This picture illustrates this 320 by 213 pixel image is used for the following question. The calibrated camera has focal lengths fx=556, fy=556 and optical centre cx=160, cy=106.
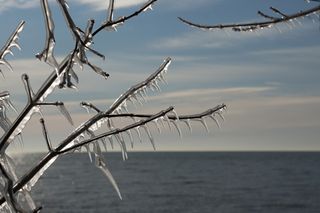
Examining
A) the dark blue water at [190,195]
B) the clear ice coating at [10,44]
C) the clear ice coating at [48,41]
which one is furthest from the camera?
the dark blue water at [190,195]

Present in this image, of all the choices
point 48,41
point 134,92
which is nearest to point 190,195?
point 134,92

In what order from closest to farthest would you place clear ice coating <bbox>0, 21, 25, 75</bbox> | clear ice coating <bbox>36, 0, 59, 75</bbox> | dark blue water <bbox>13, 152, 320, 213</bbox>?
clear ice coating <bbox>36, 0, 59, 75</bbox>, clear ice coating <bbox>0, 21, 25, 75</bbox>, dark blue water <bbox>13, 152, 320, 213</bbox>

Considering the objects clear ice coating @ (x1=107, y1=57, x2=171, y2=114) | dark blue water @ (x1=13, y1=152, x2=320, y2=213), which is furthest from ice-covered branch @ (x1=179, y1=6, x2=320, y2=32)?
dark blue water @ (x1=13, y1=152, x2=320, y2=213)

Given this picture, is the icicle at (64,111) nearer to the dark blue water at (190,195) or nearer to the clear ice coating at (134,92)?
the clear ice coating at (134,92)

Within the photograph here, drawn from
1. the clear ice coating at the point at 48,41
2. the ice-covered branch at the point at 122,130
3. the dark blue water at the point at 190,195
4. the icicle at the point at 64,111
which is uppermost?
the clear ice coating at the point at 48,41

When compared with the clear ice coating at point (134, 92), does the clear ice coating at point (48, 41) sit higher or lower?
higher

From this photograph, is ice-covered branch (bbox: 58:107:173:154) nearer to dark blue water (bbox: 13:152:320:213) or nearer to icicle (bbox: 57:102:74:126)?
icicle (bbox: 57:102:74:126)

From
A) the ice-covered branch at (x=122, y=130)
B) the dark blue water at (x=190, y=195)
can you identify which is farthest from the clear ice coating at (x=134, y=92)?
the dark blue water at (x=190, y=195)

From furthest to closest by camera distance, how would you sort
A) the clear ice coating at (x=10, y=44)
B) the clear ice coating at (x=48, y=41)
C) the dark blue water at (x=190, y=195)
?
the dark blue water at (x=190, y=195), the clear ice coating at (x=10, y=44), the clear ice coating at (x=48, y=41)

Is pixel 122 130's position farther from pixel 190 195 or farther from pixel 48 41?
pixel 190 195

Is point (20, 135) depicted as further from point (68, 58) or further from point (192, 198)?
point (192, 198)

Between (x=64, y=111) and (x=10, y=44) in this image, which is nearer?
(x=64, y=111)

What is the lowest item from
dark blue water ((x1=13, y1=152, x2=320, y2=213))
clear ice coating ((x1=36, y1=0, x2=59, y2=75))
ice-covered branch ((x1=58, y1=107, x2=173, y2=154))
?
dark blue water ((x1=13, y1=152, x2=320, y2=213))

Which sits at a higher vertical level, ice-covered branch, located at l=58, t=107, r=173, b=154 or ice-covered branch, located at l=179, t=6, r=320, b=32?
ice-covered branch, located at l=179, t=6, r=320, b=32
